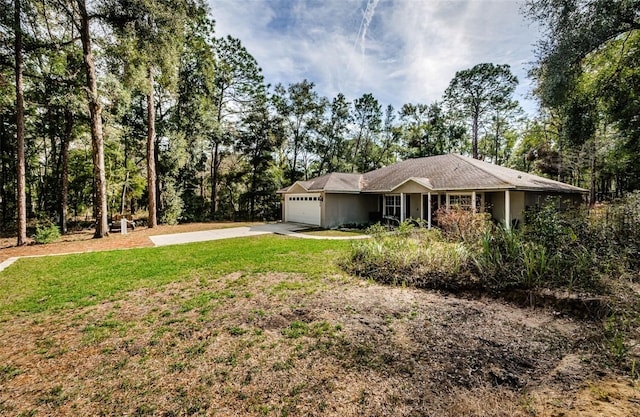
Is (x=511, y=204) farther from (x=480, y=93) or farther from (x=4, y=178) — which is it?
(x=4, y=178)

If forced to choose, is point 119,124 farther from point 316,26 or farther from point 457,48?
point 457,48

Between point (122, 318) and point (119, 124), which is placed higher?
point (119, 124)

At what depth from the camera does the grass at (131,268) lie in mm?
5250

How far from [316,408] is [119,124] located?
74.2 feet

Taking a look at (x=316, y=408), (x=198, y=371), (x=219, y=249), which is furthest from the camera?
(x=219, y=249)

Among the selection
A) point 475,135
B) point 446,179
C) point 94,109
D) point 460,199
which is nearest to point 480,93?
Answer: point 475,135

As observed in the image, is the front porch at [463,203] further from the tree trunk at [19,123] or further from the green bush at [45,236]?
the tree trunk at [19,123]

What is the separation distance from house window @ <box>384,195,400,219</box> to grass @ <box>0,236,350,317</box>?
7.36 metres

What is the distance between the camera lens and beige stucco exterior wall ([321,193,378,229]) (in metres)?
16.0

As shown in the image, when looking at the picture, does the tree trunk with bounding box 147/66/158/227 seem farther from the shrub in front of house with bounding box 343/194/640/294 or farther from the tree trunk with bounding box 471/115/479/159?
the tree trunk with bounding box 471/115/479/159

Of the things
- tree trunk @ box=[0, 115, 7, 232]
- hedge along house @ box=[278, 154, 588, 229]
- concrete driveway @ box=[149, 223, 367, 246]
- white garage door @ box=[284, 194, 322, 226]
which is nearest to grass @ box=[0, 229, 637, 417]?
concrete driveway @ box=[149, 223, 367, 246]

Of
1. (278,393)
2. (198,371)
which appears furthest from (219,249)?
(278,393)

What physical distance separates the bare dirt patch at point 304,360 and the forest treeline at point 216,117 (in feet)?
31.1

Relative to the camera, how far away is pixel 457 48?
9969 millimetres
